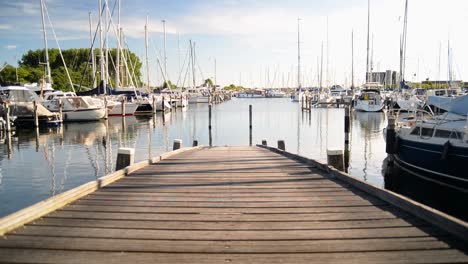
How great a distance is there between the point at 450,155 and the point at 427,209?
7067 mm

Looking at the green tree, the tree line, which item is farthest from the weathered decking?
the green tree

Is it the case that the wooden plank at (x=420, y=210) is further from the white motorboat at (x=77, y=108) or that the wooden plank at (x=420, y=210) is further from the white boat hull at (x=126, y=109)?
the white boat hull at (x=126, y=109)

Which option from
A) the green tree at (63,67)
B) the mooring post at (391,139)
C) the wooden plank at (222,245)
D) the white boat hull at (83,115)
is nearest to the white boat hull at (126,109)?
the white boat hull at (83,115)

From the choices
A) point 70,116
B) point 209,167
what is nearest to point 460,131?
point 209,167

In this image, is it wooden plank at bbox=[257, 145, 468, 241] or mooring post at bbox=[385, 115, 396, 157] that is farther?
mooring post at bbox=[385, 115, 396, 157]

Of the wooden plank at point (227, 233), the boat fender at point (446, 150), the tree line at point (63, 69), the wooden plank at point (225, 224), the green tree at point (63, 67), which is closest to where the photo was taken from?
the wooden plank at point (227, 233)

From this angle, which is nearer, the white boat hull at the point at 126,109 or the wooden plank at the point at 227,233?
the wooden plank at the point at 227,233

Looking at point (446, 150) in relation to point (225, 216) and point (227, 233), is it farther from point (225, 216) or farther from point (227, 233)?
point (227, 233)

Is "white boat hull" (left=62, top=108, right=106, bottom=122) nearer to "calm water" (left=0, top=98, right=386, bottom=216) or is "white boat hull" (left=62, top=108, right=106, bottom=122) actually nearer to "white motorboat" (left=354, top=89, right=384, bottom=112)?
"calm water" (left=0, top=98, right=386, bottom=216)

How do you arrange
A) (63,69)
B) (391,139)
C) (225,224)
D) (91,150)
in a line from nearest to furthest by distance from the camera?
1. (225,224)
2. (391,139)
3. (91,150)
4. (63,69)

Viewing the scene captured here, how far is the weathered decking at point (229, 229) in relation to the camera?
4.09 metres

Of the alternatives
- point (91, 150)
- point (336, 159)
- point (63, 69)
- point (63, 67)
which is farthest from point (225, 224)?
point (63, 67)

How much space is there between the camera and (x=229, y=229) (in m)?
4.96

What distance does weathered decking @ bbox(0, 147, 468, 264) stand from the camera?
13.4ft
